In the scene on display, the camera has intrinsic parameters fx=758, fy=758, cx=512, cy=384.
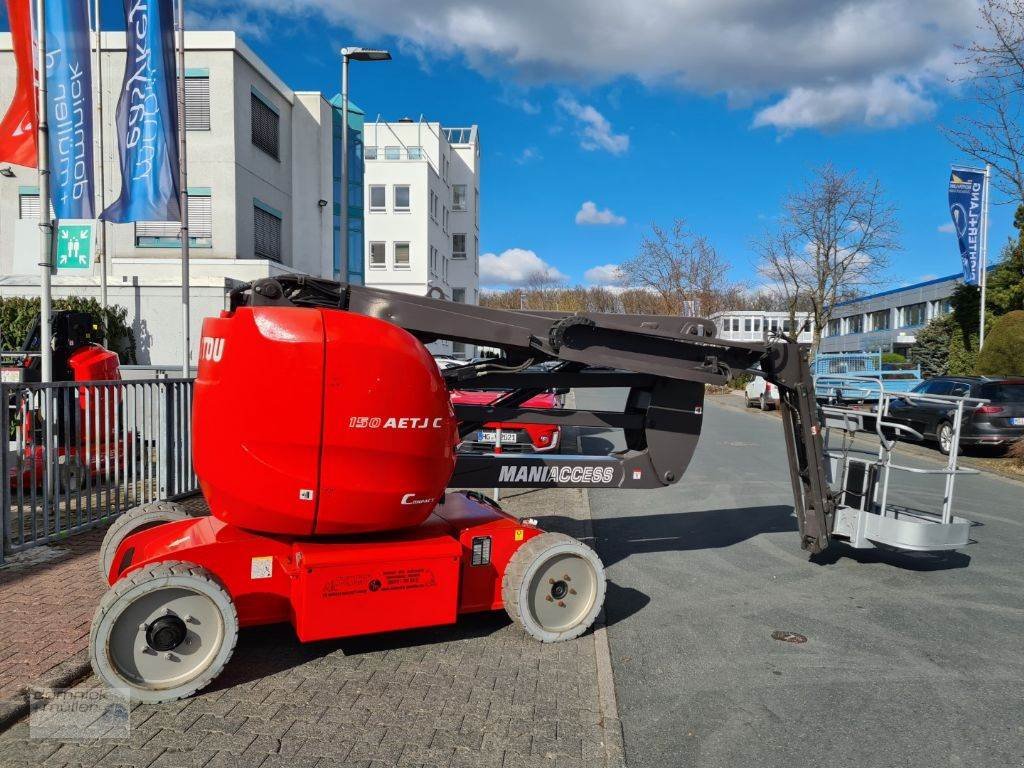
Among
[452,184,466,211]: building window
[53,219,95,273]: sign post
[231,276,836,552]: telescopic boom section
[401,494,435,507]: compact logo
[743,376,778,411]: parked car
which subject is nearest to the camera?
[401,494,435,507]: compact logo

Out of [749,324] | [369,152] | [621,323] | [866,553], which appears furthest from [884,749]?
[749,324]

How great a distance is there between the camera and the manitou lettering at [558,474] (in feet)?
18.5

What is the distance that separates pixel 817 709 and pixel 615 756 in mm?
1287

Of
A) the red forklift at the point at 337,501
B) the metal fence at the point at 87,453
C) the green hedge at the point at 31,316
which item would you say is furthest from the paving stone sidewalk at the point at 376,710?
the green hedge at the point at 31,316

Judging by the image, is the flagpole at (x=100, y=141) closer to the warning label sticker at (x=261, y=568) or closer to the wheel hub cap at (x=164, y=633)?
the warning label sticker at (x=261, y=568)

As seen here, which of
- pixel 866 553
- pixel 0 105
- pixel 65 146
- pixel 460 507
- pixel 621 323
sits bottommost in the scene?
pixel 866 553

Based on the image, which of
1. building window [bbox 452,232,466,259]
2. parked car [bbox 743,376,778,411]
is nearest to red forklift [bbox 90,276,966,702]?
parked car [bbox 743,376,778,411]

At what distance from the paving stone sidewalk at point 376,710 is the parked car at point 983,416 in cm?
1197

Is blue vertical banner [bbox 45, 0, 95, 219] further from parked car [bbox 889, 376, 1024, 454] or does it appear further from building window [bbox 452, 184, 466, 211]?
building window [bbox 452, 184, 466, 211]

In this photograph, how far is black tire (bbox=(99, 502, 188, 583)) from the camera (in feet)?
16.8

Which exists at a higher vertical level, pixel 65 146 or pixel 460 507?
pixel 65 146

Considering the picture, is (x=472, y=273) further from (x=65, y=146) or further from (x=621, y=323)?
(x=621, y=323)

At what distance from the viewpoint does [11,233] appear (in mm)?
22078

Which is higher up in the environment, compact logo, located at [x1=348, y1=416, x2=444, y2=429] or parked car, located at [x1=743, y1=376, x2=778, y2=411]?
compact logo, located at [x1=348, y1=416, x2=444, y2=429]
